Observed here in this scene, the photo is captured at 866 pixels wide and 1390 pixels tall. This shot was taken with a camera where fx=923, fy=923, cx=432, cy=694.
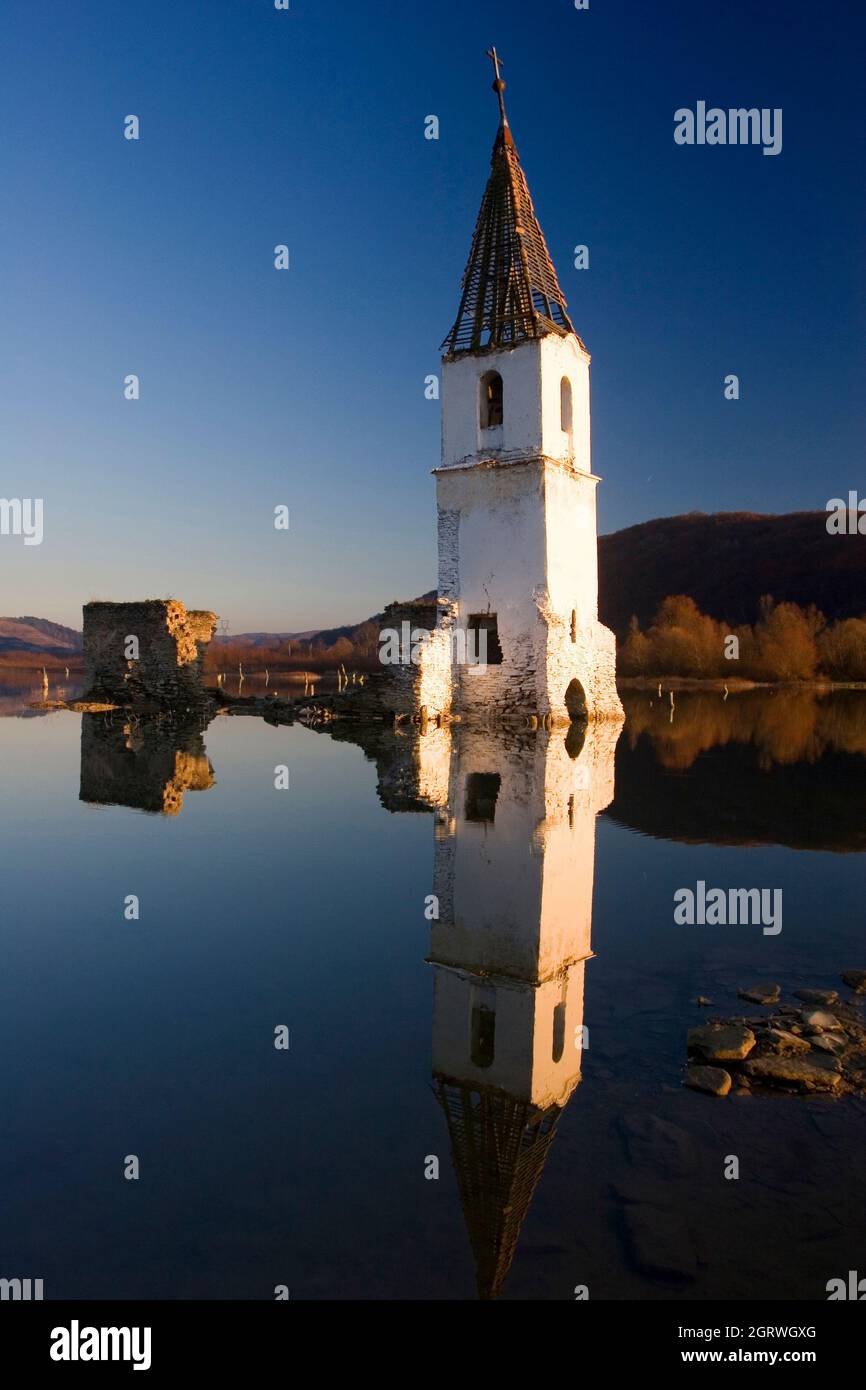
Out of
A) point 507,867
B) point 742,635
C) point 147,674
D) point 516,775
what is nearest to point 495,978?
point 507,867

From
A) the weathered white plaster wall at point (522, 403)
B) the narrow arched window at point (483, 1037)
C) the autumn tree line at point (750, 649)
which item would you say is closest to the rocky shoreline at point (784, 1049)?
the narrow arched window at point (483, 1037)

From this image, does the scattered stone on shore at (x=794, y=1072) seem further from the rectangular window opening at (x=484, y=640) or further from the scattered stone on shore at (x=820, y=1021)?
the rectangular window opening at (x=484, y=640)

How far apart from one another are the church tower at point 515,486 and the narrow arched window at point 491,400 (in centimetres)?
4

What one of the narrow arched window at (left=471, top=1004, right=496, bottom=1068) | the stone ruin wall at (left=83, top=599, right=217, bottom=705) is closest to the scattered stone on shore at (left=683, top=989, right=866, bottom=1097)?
the narrow arched window at (left=471, top=1004, right=496, bottom=1068)

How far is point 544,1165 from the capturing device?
12.5ft

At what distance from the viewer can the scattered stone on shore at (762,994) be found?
5.80m

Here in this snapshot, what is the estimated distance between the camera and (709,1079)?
4.64 m

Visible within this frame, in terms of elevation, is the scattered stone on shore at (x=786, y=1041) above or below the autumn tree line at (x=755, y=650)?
below

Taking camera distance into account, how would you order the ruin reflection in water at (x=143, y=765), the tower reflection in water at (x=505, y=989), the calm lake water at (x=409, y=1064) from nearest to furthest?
1. the calm lake water at (x=409, y=1064)
2. the tower reflection in water at (x=505, y=989)
3. the ruin reflection in water at (x=143, y=765)

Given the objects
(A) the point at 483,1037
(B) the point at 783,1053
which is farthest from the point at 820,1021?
(A) the point at 483,1037

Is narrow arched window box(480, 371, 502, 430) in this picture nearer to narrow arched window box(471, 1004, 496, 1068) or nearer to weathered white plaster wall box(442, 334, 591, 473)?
weathered white plaster wall box(442, 334, 591, 473)

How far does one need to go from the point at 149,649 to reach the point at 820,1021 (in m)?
29.8

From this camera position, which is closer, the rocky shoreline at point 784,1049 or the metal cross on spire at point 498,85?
the rocky shoreline at point 784,1049
